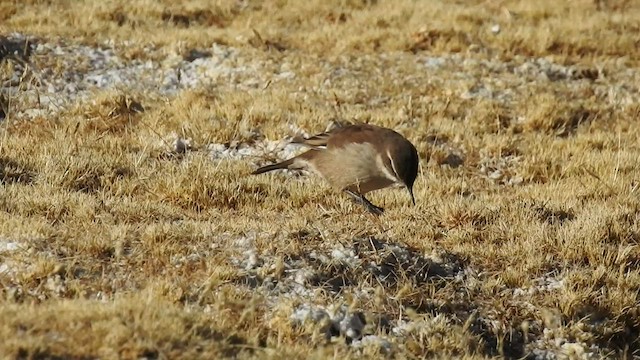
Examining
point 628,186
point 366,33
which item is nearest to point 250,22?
point 366,33

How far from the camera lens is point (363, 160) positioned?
771cm

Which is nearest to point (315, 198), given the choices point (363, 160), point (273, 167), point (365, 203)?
point (273, 167)

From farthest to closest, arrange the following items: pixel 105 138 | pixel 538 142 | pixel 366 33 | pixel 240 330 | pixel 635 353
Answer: pixel 366 33 → pixel 538 142 → pixel 105 138 → pixel 635 353 → pixel 240 330

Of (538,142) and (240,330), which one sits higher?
(240,330)

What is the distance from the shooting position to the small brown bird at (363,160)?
24.7 feet

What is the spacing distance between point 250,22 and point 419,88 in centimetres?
329

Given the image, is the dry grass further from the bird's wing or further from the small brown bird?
the bird's wing

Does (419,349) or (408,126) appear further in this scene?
(408,126)

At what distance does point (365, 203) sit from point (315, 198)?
59 cm

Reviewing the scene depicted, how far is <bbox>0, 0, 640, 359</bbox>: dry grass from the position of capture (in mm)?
5526

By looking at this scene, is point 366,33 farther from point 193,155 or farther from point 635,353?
point 635,353

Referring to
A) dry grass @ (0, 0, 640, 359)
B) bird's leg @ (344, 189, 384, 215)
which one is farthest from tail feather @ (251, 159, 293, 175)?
bird's leg @ (344, 189, 384, 215)

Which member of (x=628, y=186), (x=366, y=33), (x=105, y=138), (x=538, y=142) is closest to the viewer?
(x=628, y=186)

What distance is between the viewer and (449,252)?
22.8 ft
